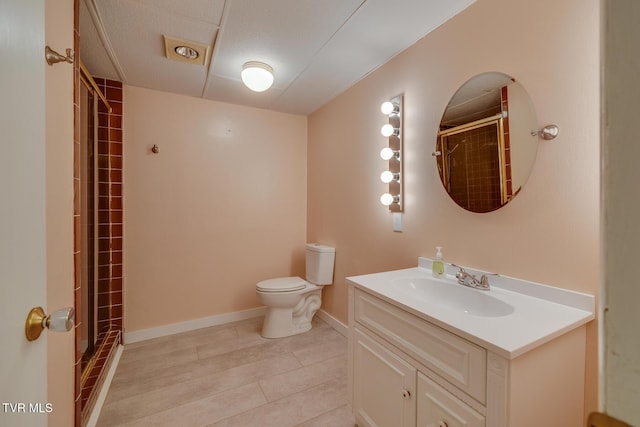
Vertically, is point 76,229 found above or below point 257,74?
below

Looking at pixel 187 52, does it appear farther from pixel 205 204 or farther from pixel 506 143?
pixel 506 143

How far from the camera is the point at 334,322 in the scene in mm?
2559

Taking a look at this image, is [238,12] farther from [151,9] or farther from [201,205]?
[201,205]

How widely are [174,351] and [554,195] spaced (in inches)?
106

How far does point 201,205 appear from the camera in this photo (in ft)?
8.55

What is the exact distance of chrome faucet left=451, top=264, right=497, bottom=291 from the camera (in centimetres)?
128

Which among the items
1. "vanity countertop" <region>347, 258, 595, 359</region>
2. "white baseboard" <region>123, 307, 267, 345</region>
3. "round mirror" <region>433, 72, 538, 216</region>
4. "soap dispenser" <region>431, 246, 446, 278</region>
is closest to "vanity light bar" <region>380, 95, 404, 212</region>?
"round mirror" <region>433, 72, 538, 216</region>

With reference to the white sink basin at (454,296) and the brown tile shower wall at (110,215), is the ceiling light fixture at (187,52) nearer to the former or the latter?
the brown tile shower wall at (110,215)

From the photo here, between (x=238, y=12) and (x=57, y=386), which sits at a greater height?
(x=238, y=12)

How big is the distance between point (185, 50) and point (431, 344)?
219 cm

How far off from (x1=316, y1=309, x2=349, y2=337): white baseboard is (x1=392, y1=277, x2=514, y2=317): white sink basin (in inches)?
44.7

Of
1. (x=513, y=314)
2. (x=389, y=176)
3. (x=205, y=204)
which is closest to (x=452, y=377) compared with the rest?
(x=513, y=314)

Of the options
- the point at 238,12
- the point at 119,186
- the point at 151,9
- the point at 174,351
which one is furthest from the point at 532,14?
the point at 174,351

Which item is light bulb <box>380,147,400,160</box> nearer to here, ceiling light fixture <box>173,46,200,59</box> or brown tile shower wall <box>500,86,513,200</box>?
brown tile shower wall <box>500,86,513,200</box>
